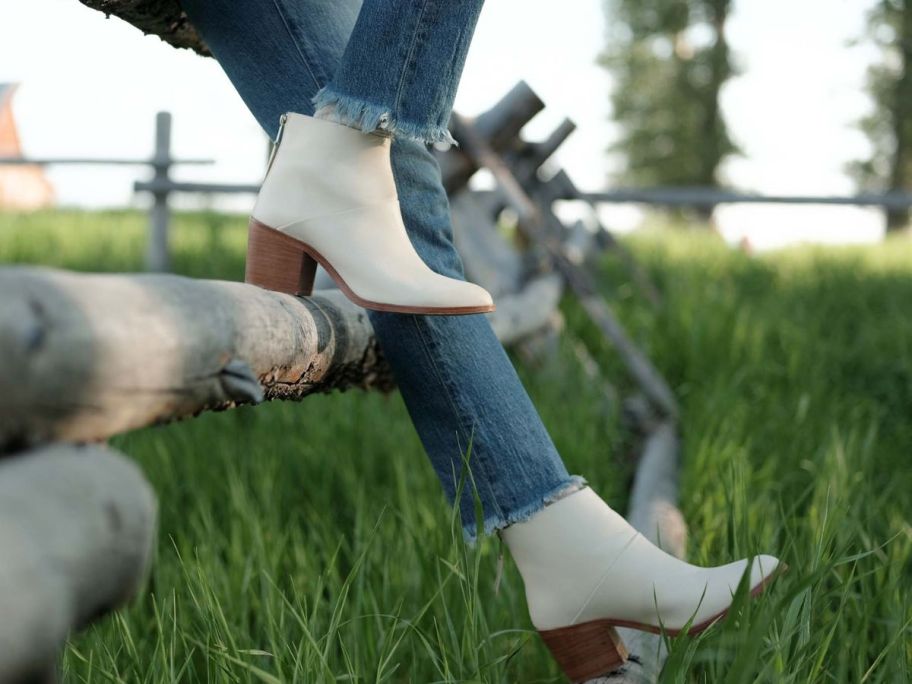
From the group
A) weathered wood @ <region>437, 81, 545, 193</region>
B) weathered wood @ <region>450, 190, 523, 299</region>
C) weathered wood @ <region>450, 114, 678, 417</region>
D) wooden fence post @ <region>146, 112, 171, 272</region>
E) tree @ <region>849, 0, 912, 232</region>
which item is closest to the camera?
weathered wood @ <region>450, 114, 678, 417</region>

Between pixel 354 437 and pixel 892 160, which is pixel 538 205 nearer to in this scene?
pixel 354 437

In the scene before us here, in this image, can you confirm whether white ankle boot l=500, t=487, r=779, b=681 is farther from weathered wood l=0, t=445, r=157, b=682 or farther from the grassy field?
weathered wood l=0, t=445, r=157, b=682

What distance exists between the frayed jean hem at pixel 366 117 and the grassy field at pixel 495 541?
463 millimetres

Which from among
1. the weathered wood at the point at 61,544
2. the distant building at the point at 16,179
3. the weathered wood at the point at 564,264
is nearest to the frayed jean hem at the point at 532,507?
the weathered wood at the point at 61,544

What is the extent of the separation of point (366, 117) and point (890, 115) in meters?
19.1

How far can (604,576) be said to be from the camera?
1.24 metres

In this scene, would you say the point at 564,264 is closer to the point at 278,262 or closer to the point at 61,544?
the point at 278,262

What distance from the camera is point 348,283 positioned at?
1.14m

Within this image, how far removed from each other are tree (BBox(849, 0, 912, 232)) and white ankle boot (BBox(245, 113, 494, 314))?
50.5ft

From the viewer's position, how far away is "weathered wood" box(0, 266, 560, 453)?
24.4 inches

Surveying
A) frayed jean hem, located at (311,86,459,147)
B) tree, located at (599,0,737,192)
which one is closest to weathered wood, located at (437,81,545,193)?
frayed jean hem, located at (311,86,459,147)

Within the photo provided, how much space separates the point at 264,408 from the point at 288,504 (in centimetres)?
70

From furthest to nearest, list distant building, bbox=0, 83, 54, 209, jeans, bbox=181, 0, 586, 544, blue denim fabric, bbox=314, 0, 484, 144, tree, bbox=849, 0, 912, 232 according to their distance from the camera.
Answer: distant building, bbox=0, 83, 54, 209, tree, bbox=849, 0, 912, 232, jeans, bbox=181, 0, 586, 544, blue denim fabric, bbox=314, 0, 484, 144

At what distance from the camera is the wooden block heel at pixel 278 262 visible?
3.97ft
